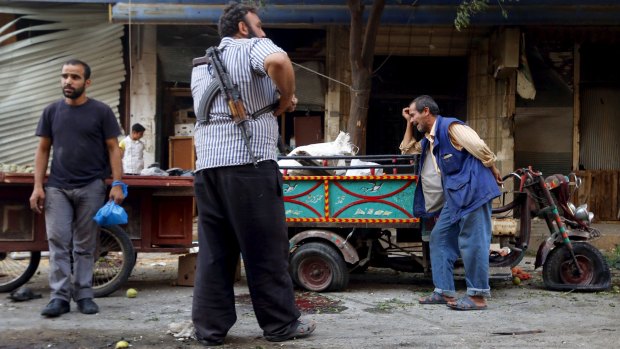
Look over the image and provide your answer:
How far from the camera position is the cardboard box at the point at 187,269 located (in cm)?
712

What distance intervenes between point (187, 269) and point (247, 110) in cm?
303

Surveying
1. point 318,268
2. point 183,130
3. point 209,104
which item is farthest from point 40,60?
point 209,104

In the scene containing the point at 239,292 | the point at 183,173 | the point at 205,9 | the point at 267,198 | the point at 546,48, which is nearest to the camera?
Answer: the point at 267,198

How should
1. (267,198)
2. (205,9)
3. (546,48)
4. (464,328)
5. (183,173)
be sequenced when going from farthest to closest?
(546,48) → (205,9) → (183,173) → (464,328) → (267,198)

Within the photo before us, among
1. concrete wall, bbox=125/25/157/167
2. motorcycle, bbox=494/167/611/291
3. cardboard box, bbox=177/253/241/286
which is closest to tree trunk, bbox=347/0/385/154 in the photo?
motorcycle, bbox=494/167/611/291

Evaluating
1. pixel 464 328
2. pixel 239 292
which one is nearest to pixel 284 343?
pixel 464 328

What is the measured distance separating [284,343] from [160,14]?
7.17 metres

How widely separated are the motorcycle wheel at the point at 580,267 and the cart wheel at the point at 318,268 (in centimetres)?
192

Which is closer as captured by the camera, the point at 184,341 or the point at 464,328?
the point at 184,341

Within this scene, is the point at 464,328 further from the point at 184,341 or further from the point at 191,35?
the point at 191,35

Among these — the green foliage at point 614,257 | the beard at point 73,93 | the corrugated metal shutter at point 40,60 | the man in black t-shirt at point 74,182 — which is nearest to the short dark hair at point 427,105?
the man in black t-shirt at point 74,182

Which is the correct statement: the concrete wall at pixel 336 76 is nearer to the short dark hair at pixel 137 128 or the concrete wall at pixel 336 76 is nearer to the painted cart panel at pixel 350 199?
the short dark hair at pixel 137 128

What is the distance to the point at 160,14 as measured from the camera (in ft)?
34.8

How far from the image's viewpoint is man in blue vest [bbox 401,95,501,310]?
19.6 ft
